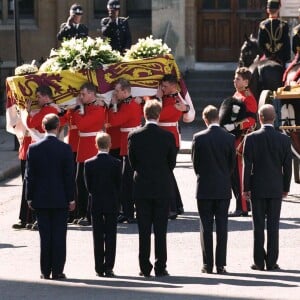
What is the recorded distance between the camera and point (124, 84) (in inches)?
711

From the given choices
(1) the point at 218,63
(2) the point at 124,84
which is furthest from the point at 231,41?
(2) the point at 124,84

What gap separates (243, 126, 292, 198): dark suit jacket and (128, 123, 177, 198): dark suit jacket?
32.6 inches

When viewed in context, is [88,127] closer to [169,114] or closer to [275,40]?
[169,114]

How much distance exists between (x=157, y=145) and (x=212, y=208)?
86cm

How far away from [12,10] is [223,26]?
4524 millimetres

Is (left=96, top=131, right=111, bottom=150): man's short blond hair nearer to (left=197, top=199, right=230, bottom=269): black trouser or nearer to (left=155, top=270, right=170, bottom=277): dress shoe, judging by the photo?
(left=197, top=199, right=230, bottom=269): black trouser

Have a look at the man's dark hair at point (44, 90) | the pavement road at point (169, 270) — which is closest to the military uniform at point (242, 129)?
the pavement road at point (169, 270)

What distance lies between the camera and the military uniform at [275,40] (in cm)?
2344

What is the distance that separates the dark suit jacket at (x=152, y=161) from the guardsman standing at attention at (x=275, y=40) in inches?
344

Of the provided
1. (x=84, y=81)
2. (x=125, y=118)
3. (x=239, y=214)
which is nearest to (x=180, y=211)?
(x=239, y=214)

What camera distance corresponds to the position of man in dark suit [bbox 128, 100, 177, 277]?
14.8 metres

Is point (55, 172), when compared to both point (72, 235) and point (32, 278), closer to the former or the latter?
point (32, 278)

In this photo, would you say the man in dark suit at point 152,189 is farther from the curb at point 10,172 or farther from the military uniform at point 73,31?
the military uniform at point 73,31

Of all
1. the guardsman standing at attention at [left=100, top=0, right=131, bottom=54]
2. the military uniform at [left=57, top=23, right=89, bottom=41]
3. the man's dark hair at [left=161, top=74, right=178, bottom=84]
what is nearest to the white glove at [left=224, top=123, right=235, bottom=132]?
the man's dark hair at [left=161, top=74, right=178, bottom=84]
